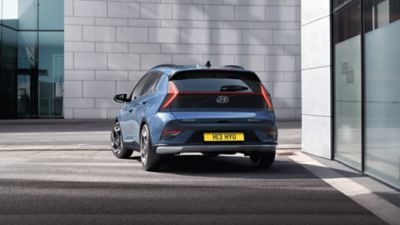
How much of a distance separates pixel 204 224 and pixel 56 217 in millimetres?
1366

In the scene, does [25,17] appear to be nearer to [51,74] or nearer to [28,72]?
[28,72]

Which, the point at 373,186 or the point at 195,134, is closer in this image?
the point at 373,186

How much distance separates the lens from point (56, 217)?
5.24 metres

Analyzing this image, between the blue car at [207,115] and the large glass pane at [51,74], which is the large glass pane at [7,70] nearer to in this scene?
the large glass pane at [51,74]

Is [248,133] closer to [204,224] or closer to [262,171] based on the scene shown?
[262,171]

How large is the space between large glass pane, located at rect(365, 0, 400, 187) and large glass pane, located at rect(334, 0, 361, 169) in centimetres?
49

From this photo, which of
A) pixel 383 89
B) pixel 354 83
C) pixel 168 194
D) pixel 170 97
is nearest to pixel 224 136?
pixel 170 97

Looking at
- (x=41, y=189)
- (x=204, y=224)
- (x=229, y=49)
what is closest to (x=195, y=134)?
(x=41, y=189)

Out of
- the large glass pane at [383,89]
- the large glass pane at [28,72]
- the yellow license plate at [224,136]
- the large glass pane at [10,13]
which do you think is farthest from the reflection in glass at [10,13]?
the large glass pane at [383,89]

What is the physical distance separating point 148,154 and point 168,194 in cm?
187

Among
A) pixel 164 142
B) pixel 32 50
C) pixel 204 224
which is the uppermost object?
pixel 32 50

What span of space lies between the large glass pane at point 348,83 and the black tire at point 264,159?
4.19 feet

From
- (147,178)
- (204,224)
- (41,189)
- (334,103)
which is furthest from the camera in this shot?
(334,103)

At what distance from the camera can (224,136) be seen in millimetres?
8000
